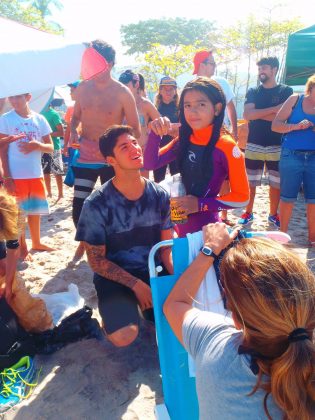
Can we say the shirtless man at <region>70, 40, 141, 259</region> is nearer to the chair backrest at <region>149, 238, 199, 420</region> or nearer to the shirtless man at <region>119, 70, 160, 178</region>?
the shirtless man at <region>119, 70, 160, 178</region>

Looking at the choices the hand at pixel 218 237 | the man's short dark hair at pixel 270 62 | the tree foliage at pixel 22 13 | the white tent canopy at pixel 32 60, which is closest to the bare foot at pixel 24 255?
the white tent canopy at pixel 32 60

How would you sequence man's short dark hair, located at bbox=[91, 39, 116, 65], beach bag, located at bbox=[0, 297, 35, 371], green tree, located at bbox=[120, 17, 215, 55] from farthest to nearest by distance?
green tree, located at bbox=[120, 17, 215, 55], man's short dark hair, located at bbox=[91, 39, 116, 65], beach bag, located at bbox=[0, 297, 35, 371]

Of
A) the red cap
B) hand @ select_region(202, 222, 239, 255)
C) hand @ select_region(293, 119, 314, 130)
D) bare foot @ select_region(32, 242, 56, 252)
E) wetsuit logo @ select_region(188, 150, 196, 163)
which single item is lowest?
bare foot @ select_region(32, 242, 56, 252)

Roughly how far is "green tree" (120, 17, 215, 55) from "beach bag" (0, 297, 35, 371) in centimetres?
3431

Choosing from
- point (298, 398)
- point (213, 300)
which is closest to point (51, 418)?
point (213, 300)

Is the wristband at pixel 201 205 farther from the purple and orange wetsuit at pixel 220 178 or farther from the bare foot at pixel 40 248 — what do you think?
the bare foot at pixel 40 248

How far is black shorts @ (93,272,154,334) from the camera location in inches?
88.4

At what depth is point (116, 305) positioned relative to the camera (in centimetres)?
230

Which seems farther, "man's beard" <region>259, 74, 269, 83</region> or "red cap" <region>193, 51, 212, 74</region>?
"red cap" <region>193, 51, 212, 74</region>

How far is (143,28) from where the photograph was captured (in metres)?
33.6

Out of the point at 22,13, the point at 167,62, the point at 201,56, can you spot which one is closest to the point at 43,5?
the point at 22,13

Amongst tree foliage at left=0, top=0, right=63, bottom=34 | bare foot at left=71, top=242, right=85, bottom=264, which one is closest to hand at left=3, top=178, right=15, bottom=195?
bare foot at left=71, top=242, right=85, bottom=264

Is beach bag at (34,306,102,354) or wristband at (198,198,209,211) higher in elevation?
wristband at (198,198,209,211)

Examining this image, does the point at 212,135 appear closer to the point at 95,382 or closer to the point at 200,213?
the point at 200,213
